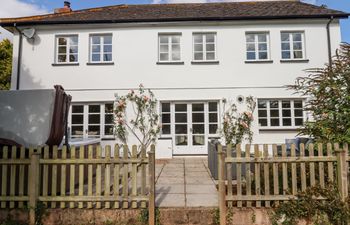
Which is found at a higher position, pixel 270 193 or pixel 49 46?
pixel 49 46

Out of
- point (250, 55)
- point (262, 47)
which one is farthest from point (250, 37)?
point (250, 55)

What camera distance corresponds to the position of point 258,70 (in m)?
12.0

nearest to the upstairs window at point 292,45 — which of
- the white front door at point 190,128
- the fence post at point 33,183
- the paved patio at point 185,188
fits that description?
the white front door at point 190,128

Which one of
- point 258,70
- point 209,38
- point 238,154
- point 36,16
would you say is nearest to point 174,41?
point 209,38

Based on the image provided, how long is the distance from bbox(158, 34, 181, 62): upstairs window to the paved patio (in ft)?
18.0

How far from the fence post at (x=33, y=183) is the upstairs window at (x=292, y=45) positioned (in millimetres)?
10991

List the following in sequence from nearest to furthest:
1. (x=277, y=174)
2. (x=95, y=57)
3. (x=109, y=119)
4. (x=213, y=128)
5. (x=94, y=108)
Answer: (x=277, y=174) → (x=213, y=128) → (x=109, y=119) → (x=94, y=108) → (x=95, y=57)

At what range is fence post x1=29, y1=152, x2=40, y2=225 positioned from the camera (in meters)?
4.47

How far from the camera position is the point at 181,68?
1212 centimetres

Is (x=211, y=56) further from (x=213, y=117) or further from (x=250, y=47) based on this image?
(x=213, y=117)

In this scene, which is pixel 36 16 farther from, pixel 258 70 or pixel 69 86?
pixel 258 70

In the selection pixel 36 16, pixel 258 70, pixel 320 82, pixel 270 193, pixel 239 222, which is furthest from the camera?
pixel 36 16

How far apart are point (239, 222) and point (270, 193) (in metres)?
0.89

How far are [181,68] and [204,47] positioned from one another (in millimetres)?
1455
